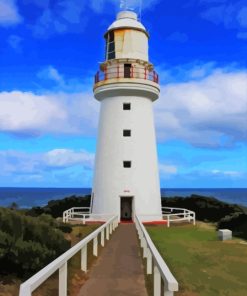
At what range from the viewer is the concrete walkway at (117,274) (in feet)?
27.4

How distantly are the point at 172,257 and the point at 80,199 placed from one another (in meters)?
32.5

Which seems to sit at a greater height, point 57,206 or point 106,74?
point 106,74

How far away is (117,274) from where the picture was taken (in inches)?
395

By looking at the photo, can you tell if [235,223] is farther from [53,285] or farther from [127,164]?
[53,285]

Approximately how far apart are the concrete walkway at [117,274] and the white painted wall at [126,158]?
420 inches

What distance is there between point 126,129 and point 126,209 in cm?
527

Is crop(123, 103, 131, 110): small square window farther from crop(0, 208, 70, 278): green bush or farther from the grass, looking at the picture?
crop(0, 208, 70, 278): green bush

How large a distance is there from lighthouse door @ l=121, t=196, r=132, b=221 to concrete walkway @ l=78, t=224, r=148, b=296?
12.2 m

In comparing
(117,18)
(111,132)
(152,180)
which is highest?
(117,18)

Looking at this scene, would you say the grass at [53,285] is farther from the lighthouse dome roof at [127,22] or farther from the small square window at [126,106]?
the lighthouse dome roof at [127,22]

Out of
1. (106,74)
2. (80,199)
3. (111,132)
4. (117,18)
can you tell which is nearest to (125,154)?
(111,132)

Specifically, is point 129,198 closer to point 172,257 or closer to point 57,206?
point 172,257

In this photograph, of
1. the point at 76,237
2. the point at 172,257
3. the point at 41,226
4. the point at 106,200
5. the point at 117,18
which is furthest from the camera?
the point at 117,18

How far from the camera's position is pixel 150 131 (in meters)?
27.3
